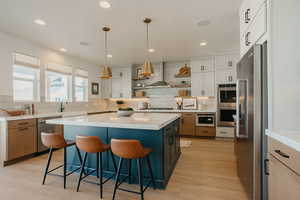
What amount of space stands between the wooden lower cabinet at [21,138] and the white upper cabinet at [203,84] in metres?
4.65

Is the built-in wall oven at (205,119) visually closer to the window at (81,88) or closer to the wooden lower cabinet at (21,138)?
the window at (81,88)

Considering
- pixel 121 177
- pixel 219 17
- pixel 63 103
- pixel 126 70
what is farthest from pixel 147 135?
pixel 126 70

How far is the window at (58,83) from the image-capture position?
436cm

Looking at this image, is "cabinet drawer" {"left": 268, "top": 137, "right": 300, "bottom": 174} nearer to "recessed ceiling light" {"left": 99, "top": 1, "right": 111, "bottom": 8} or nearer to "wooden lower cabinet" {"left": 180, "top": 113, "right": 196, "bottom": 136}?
"recessed ceiling light" {"left": 99, "top": 1, "right": 111, "bottom": 8}

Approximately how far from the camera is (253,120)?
1.53 metres

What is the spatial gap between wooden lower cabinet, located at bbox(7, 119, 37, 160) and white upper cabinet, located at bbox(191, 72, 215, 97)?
15.3ft

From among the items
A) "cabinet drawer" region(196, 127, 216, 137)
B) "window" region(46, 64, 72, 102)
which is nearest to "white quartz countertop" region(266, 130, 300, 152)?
"cabinet drawer" region(196, 127, 216, 137)

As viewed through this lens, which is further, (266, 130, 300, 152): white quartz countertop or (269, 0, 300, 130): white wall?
(269, 0, 300, 130): white wall

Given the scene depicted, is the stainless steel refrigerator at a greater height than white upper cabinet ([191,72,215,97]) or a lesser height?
lesser

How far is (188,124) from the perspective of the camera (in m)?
5.04

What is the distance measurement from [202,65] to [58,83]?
15.5 ft

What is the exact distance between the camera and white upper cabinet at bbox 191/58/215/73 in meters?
5.10

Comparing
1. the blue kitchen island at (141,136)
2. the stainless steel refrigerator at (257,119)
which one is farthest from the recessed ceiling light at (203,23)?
the blue kitchen island at (141,136)

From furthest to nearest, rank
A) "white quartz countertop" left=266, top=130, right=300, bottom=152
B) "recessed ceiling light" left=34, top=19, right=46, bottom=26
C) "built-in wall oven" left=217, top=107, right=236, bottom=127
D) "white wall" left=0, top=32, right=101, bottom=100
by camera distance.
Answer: "built-in wall oven" left=217, top=107, right=236, bottom=127
"white wall" left=0, top=32, right=101, bottom=100
"recessed ceiling light" left=34, top=19, right=46, bottom=26
"white quartz countertop" left=266, top=130, right=300, bottom=152
